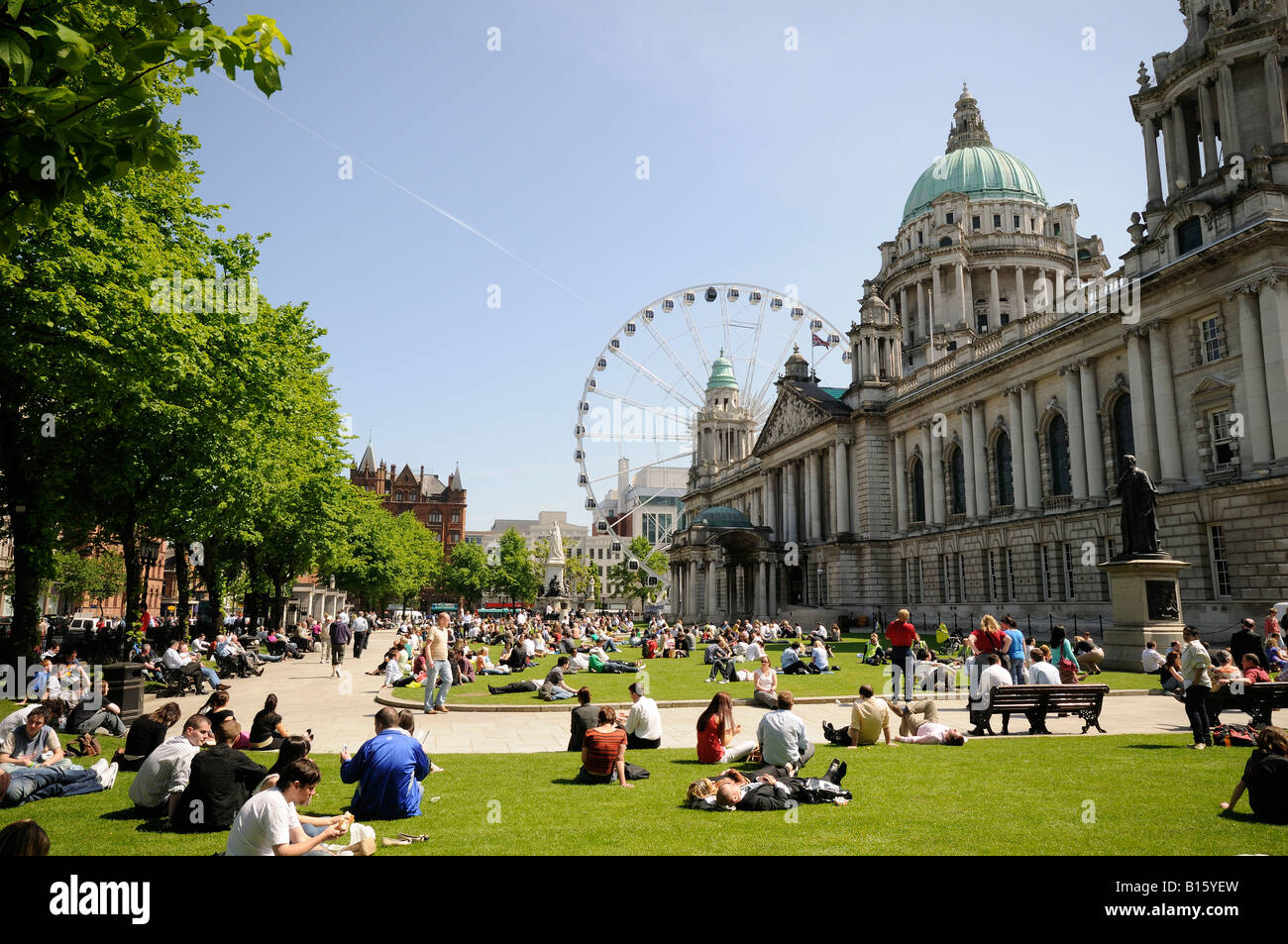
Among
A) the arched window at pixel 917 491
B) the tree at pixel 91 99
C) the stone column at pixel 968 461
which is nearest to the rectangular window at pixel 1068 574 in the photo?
the stone column at pixel 968 461

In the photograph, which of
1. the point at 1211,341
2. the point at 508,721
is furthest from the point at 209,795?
the point at 1211,341

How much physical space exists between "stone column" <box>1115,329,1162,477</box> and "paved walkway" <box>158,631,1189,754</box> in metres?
18.0

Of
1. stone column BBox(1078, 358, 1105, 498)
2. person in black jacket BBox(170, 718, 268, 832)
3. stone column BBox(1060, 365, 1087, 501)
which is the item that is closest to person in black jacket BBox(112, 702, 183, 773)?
person in black jacket BBox(170, 718, 268, 832)

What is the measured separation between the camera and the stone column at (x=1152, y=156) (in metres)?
39.8

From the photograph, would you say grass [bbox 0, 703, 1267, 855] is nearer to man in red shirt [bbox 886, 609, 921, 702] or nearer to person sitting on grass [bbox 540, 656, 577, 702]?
man in red shirt [bbox 886, 609, 921, 702]

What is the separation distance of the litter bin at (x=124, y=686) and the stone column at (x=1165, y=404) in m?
36.2

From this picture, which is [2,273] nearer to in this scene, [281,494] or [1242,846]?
[281,494]

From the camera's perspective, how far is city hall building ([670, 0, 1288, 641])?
30.8 m

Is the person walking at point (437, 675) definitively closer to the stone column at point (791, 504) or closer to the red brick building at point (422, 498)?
the stone column at point (791, 504)

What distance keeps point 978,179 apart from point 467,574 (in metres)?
91.8

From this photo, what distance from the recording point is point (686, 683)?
26.0 metres

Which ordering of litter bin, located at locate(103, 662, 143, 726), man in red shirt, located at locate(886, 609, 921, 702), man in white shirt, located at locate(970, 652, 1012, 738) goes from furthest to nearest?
man in red shirt, located at locate(886, 609, 921, 702), litter bin, located at locate(103, 662, 143, 726), man in white shirt, located at locate(970, 652, 1012, 738)

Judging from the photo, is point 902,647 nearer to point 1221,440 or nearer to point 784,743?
point 784,743
